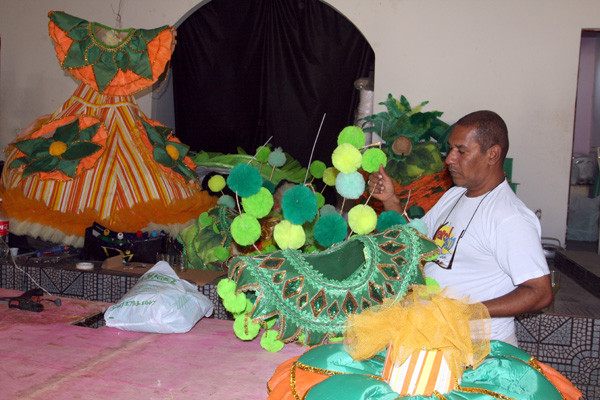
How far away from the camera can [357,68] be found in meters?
4.94

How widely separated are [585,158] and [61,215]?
5.33m

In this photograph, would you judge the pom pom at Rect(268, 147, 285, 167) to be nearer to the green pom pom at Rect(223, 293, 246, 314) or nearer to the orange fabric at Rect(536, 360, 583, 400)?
the green pom pom at Rect(223, 293, 246, 314)

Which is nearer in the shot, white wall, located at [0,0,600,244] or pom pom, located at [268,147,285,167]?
pom pom, located at [268,147,285,167]

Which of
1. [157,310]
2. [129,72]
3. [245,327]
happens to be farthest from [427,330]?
[129,72]

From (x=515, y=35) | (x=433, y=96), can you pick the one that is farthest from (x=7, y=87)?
(x=515, y=35)

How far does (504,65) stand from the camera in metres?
4.24

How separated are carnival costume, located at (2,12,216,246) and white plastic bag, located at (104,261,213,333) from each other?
53.6 inches

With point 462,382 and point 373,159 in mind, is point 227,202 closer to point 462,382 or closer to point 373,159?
point 373,159

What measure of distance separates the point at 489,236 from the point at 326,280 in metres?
0.51

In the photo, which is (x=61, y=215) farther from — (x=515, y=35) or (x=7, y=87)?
(x=515, y=35)

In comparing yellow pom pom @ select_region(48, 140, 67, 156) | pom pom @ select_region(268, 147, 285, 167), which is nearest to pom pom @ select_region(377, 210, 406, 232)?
pom pom @ select_region(268, 147, 285, 167)

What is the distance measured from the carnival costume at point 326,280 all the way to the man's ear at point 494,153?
350 millimetres

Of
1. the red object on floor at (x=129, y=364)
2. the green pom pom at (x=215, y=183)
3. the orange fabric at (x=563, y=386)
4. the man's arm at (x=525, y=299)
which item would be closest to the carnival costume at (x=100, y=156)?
the green pom pom at (x=215, y=183)

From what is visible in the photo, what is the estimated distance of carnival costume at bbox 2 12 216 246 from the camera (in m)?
3.39
